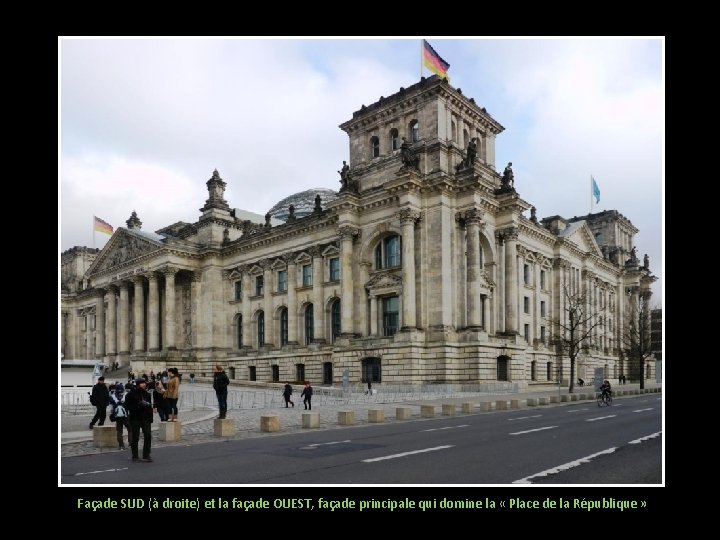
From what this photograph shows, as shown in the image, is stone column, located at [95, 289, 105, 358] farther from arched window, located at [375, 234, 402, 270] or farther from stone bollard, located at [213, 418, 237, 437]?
stone bollard, located at [213, 418, 237, 437]

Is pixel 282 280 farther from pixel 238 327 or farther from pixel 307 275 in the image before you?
pixel 238 327

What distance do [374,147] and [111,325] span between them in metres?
42.1

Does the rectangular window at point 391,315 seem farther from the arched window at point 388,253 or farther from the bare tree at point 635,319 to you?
the bare tree at point 635,319

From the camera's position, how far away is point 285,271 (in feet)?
216

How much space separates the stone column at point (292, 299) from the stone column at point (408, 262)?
15.1m

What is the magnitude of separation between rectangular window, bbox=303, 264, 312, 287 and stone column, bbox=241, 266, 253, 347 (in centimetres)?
854

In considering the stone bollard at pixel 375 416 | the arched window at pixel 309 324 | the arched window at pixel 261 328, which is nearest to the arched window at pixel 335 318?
the arched window at pixel 309 324

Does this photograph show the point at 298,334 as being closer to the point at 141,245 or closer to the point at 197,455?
the point at 141,245

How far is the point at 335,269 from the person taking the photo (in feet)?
197

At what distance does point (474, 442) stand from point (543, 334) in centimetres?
5178

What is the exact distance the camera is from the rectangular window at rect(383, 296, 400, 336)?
54062 mm

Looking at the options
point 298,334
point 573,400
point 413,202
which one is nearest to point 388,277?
point 413,202

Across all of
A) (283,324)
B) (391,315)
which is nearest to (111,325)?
(283,324)

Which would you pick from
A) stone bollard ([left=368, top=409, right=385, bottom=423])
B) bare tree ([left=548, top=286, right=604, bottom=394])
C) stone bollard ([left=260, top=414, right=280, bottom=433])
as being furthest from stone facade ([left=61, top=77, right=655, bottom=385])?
Answer: stone bollard ([left=260, top=414, right=280, bottom=433])
